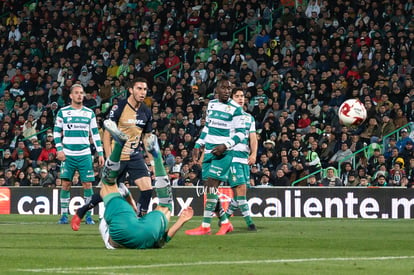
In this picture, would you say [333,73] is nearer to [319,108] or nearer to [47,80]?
[319,108]

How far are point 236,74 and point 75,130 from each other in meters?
12.1

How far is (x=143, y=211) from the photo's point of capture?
15.9 metres

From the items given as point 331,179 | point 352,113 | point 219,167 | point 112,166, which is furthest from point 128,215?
point 331,179

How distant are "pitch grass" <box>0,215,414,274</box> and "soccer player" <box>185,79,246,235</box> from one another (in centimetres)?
61

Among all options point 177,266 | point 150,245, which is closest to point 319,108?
point 150,245

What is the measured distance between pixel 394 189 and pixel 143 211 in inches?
350

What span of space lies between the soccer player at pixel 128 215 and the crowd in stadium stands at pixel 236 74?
13.3 meters

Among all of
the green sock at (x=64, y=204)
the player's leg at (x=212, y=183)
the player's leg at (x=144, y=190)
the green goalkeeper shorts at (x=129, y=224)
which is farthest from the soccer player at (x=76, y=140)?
the green goalkeeper shorts at (x=129, y=224)

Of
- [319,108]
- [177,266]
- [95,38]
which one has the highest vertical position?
[95,38]

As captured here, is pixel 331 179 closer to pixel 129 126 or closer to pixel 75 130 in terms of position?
→ pixel 75 130

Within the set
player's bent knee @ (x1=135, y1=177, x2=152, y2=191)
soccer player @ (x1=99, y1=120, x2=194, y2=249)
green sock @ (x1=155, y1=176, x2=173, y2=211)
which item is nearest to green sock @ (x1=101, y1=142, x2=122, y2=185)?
soccer player @ (x1=99, y1=120, x2=194, y2=249)

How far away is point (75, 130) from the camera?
736 inches

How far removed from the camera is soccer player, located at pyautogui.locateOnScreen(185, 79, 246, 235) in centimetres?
1539

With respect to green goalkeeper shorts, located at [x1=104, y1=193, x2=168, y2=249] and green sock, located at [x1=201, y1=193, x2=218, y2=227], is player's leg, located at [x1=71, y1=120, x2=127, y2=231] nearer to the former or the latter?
green goalkeeper shorts, located at [x1=104, y1=193, x2=168, y2=249]
